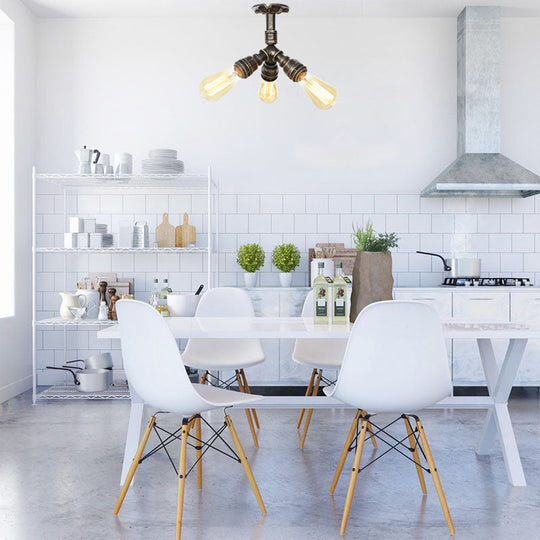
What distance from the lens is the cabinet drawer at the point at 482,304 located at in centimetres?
425

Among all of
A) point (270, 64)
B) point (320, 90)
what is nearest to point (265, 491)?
point (320, 90)

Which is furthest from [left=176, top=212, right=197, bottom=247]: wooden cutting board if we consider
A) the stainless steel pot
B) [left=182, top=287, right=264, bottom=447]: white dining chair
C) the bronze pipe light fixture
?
the bronze pipe light fixture

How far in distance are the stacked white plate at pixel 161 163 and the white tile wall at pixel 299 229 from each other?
0.46 m

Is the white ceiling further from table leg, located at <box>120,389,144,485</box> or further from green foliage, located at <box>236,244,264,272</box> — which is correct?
table leg, located at <box>120,389,144,485</box>

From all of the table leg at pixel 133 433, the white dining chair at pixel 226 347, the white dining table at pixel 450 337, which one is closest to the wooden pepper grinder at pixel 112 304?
the white dining chair at pixel 226 347

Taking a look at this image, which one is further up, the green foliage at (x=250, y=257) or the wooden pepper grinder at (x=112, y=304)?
the green foliage at (x=250, y=257)

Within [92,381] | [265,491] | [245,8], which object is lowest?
[265,491]

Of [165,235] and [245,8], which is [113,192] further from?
[245,8]

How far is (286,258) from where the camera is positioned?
14.8ft

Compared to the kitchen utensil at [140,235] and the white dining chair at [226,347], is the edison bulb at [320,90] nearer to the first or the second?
the white dining chair at [226,347]

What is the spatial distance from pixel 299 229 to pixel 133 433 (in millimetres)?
2617

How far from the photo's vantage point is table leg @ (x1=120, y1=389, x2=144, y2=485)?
8.32 feet

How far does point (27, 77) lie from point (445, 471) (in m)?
4.15

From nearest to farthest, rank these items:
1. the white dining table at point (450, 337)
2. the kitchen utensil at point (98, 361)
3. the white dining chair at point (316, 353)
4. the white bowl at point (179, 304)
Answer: the white dining table at point (450, 337) → the white dining chair at point (316, 353) → the white bowl at point (179, 304) → the kitchen utensil at point (98, 361)
